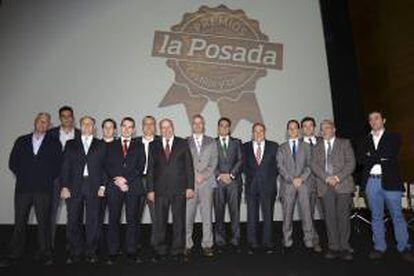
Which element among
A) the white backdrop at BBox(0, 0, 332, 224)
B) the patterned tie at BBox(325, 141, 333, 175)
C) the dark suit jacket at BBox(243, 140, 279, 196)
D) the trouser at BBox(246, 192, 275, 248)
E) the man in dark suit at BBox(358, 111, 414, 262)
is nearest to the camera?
the man in dark suit at BBox(358, 111, 414, 262)

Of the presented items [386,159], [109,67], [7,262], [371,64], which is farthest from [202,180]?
[371,64]

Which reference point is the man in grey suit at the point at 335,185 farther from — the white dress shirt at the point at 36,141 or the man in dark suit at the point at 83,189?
the white dress shirt at the point at 36,141

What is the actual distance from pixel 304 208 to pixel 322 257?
1.90 feet

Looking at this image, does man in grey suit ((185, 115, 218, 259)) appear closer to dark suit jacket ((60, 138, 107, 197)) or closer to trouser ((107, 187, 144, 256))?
trouser ((107, 187, 144, 256))

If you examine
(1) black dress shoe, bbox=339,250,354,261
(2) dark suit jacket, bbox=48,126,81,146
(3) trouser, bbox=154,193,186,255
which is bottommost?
(1) black dress shoe, bbox=339,250,354,261

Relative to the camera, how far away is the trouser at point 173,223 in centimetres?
381

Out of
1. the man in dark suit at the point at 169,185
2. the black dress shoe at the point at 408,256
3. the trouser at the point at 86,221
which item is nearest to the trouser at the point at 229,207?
the man in dark suit at the point at 169,185

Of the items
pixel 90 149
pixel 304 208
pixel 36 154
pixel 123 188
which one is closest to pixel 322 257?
pixel 304 208

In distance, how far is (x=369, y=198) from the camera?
12.9 feet

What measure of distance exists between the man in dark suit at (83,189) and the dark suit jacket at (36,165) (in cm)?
16

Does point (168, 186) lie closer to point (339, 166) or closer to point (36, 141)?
point (36, 141)

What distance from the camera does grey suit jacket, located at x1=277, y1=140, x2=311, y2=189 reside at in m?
4.24

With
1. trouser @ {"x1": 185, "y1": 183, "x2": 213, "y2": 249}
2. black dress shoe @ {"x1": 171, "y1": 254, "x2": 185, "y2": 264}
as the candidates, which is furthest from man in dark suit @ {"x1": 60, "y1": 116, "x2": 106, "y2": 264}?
trouser @ {"x1": 185, "y1": 183, "x2": 213, "y2": 249}

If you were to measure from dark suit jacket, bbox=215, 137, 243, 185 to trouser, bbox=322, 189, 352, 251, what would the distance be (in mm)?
998
